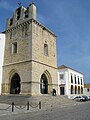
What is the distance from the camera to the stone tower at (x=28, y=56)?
18.3 metres

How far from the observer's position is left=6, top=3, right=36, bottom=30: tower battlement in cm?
2020

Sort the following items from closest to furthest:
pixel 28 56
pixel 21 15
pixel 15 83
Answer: pixel 28 56 → pixel 21 15 → pixel 15 83

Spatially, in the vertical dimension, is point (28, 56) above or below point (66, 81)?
above

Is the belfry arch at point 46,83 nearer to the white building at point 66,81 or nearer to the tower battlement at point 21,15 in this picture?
the tower battlement at point 21,15

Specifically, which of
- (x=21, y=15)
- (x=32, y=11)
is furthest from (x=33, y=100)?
(x=21, y=15)

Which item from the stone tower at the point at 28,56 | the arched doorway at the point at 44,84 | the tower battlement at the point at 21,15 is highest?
the tower battlement at the point at 21,15

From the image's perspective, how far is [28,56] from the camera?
731 inches

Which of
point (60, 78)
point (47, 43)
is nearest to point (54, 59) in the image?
point (47, 43)

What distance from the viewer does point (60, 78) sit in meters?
35.6

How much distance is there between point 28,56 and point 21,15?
602 centimetres

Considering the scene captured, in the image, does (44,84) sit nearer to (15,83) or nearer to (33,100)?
(15,83)

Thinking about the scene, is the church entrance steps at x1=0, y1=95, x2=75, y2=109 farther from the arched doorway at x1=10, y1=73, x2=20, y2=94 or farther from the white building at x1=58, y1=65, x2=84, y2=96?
the white building at x1=58, y1=65, x2=84, y2=96

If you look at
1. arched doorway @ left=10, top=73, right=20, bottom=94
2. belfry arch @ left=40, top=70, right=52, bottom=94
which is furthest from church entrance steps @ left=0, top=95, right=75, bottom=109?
belfry arch @ left=40, top=70, right=52, bottom=94

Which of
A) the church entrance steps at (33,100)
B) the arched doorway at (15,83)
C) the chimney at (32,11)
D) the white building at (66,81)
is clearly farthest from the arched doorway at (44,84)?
the white building at (66,81)
